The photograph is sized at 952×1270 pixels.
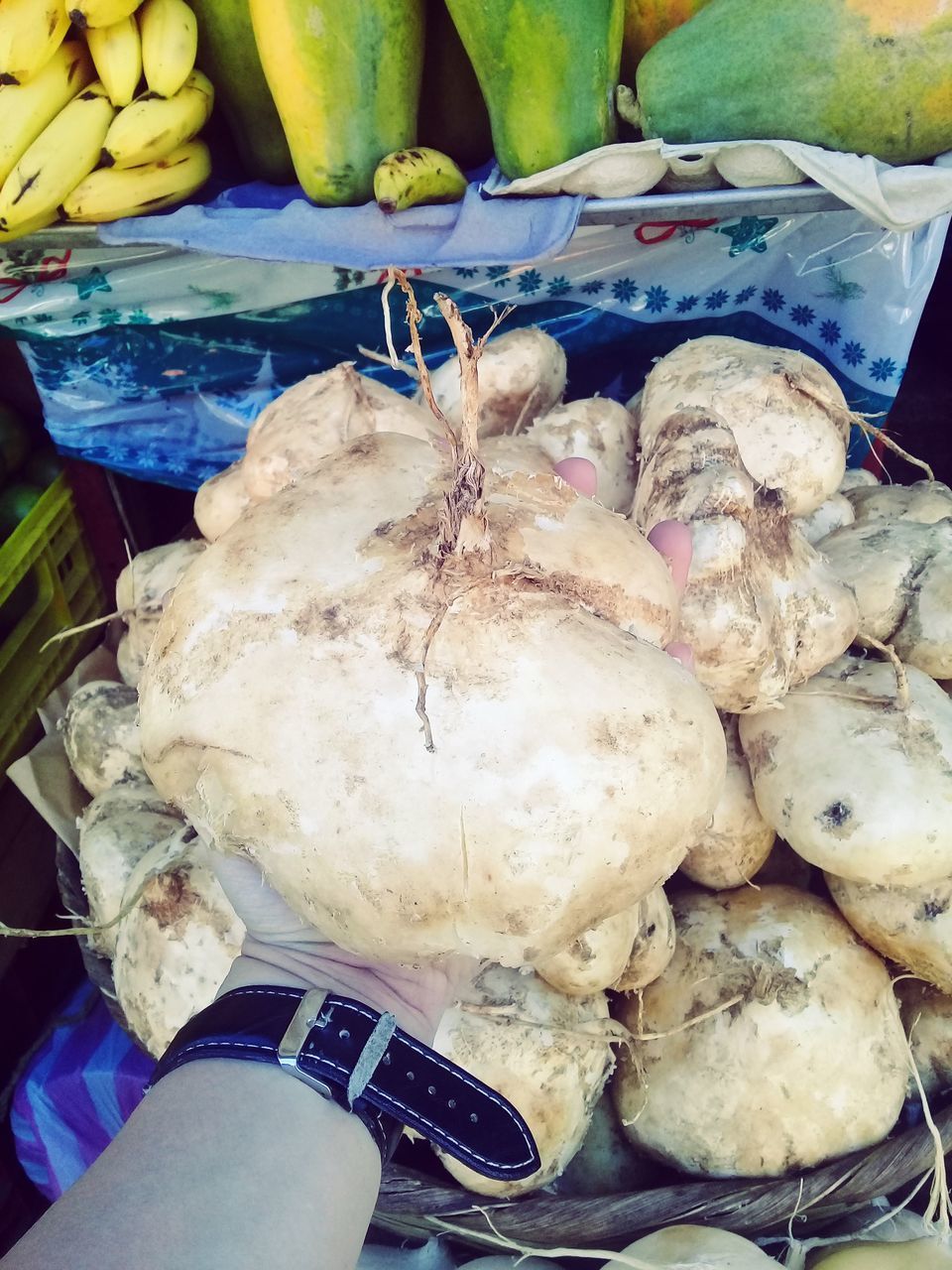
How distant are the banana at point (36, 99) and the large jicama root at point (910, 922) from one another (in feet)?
5.87

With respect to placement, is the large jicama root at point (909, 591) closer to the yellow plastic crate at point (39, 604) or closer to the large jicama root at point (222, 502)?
the large jicama root at point (222, 502)

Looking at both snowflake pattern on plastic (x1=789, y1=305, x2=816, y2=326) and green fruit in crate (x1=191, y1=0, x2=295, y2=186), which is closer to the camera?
green fruit in crate (x1=191, y1=0, x2=295, y2=186)

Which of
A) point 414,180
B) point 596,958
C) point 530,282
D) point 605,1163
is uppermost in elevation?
point 414,180

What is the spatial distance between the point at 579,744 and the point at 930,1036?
3.08 feet

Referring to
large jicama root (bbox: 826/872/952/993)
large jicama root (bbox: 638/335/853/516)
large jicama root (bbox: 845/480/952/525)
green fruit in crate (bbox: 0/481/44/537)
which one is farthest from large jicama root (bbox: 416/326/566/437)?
green fruit in crate (bbox: 0/481/44/537)

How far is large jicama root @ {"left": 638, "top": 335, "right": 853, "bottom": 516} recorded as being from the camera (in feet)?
4.46

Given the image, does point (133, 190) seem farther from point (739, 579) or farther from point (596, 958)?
point (596, 958)

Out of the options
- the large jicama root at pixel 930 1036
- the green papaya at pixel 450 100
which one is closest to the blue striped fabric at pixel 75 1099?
the large jicama root at pixel 930 1036

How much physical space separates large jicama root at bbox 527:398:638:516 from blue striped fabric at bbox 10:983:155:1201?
1.23 m

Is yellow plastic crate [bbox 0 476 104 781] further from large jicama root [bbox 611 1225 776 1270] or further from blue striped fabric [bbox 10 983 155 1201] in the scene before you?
large jicama root [bbox 611 1225 776 1270]

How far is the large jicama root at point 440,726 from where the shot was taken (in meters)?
0.80

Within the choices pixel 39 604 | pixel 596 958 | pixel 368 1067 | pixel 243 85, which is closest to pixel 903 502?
pixel 596 958

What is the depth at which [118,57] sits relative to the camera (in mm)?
1550

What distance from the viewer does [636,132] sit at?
165cm
